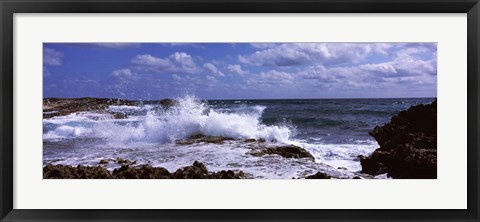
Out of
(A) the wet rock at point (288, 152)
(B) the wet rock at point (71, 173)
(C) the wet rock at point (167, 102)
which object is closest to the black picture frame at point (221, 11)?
(B) the wet rock at point (71, 173)

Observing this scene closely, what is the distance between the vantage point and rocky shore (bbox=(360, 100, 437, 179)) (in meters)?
3.77

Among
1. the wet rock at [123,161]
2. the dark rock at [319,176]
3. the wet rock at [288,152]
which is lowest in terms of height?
the dark rock at [319,176]

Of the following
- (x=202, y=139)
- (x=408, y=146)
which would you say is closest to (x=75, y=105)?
(x=202, y=139)

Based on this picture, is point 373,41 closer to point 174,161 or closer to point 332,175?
point 332,175

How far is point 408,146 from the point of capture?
384 centimetres

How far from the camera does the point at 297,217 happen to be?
12.2 ft

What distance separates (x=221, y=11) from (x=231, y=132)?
750 millimetres

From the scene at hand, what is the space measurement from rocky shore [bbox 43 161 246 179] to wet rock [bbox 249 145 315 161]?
7.3 inches

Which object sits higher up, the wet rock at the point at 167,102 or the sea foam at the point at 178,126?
the wet rock at the point at 167,102

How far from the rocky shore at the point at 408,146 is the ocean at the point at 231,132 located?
1.8 inches

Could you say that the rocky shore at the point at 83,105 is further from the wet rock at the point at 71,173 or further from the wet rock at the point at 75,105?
the wet rock at the point at 71,173

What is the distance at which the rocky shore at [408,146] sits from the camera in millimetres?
3770

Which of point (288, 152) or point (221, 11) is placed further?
point (288, 152)

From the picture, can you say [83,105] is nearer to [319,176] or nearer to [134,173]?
[134,173]
